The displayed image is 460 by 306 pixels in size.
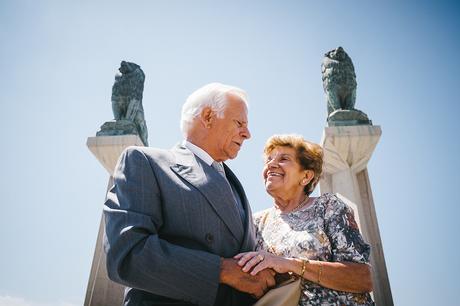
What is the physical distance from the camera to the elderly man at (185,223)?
142 centimetres

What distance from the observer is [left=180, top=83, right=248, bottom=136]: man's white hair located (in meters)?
2.12

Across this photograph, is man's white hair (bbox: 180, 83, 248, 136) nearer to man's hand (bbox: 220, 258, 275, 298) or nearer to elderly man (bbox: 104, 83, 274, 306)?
elderly man (bbox: 104, 83, 274, 306)

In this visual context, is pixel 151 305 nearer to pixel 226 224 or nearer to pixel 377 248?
pixel 226 224

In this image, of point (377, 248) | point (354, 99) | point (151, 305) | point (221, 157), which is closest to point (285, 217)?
point (221, 157)

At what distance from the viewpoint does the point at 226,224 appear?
5.65 feet

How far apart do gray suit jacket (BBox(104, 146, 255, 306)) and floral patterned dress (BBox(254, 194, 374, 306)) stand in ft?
1.10

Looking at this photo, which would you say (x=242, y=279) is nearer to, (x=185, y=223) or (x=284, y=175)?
(x=185, y=223)

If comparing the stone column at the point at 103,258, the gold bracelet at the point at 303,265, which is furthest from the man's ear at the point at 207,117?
the stone column at the point at 103,258

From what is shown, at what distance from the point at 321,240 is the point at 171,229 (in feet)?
3.07

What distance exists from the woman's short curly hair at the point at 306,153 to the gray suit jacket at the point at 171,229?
811mm

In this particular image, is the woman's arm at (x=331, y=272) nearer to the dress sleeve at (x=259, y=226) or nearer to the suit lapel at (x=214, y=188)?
the suit lapel at (x=214, y=188)

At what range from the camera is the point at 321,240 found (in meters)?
1.99

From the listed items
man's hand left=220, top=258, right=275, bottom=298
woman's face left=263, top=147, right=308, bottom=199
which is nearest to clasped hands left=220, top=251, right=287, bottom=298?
man's hand left=220, top=258, right=275, bottom=298

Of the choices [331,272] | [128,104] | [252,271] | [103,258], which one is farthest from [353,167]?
[252,271]
